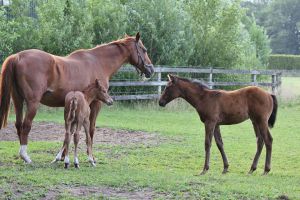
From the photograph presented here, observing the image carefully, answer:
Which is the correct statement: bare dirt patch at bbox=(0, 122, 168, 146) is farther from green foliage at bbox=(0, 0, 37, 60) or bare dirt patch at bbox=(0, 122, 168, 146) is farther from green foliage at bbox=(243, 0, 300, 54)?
green foliage at bbox=(243, 0, 300, 54)

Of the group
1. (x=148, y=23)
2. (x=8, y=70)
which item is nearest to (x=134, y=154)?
(x=8, y=70)

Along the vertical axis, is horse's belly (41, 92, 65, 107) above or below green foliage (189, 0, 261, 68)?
below

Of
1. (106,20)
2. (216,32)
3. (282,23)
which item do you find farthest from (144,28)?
(282,23)

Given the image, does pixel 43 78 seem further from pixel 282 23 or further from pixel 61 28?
pixel 282 23

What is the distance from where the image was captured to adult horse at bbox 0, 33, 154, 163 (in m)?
8.04

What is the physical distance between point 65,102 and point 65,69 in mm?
775

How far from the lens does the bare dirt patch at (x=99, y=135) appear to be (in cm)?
1155

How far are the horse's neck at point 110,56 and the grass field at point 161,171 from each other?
63.0 inches

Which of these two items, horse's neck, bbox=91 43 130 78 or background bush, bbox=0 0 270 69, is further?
background bush, bbox=0 0 270 69

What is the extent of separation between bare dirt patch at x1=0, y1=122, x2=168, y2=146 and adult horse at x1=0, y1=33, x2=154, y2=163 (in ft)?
8.43

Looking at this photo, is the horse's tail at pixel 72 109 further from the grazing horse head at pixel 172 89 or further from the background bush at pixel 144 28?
the background bush at pixel 144 28

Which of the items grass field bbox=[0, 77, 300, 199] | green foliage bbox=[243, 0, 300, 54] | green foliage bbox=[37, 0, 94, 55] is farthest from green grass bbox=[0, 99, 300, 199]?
green foliage bbox=[243, 0, 300, 54]

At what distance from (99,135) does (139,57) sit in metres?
3.17

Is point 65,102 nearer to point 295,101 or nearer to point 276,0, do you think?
point 295,101
